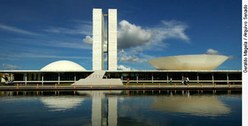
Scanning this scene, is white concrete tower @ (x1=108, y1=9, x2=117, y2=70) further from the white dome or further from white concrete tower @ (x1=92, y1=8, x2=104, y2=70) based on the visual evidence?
the white dome

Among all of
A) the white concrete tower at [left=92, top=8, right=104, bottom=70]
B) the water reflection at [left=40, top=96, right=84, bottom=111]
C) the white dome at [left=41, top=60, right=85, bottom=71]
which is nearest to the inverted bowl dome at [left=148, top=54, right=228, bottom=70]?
the white concrete tower at [left=92, top=8, right=104, bottom=70]

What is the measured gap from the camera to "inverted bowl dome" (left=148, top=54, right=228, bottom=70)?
6084 centimetres

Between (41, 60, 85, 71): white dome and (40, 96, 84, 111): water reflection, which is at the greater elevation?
(41, 60, 85, 71): white dome

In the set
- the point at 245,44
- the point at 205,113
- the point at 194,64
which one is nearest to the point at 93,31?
the point at 194,64

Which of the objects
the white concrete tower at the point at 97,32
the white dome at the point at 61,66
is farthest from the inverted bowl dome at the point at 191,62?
the white dome at the point at 61,66

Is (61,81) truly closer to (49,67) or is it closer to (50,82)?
(50,82)

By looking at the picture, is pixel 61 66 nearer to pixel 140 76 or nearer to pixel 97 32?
pixel 97 32

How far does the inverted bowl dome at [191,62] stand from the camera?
60.8 metres

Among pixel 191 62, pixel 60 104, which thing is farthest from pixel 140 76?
pixel 60 104

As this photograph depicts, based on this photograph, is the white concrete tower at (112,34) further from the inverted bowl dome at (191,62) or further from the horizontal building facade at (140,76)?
the inverted bowl dome at (191,62)

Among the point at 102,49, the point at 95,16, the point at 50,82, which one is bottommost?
the point at 50,82

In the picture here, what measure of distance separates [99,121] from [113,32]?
194 feet

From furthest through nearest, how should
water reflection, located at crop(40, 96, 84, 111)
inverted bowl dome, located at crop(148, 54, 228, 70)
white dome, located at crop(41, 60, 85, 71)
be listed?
white dome, located at crop(41, 60, 85, 71) < inverted bowl dome, located at crop(148, 54, 228, 70) < water reflection, located at crop(40, 96, 84, 111)

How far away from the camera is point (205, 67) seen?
62.2 m
